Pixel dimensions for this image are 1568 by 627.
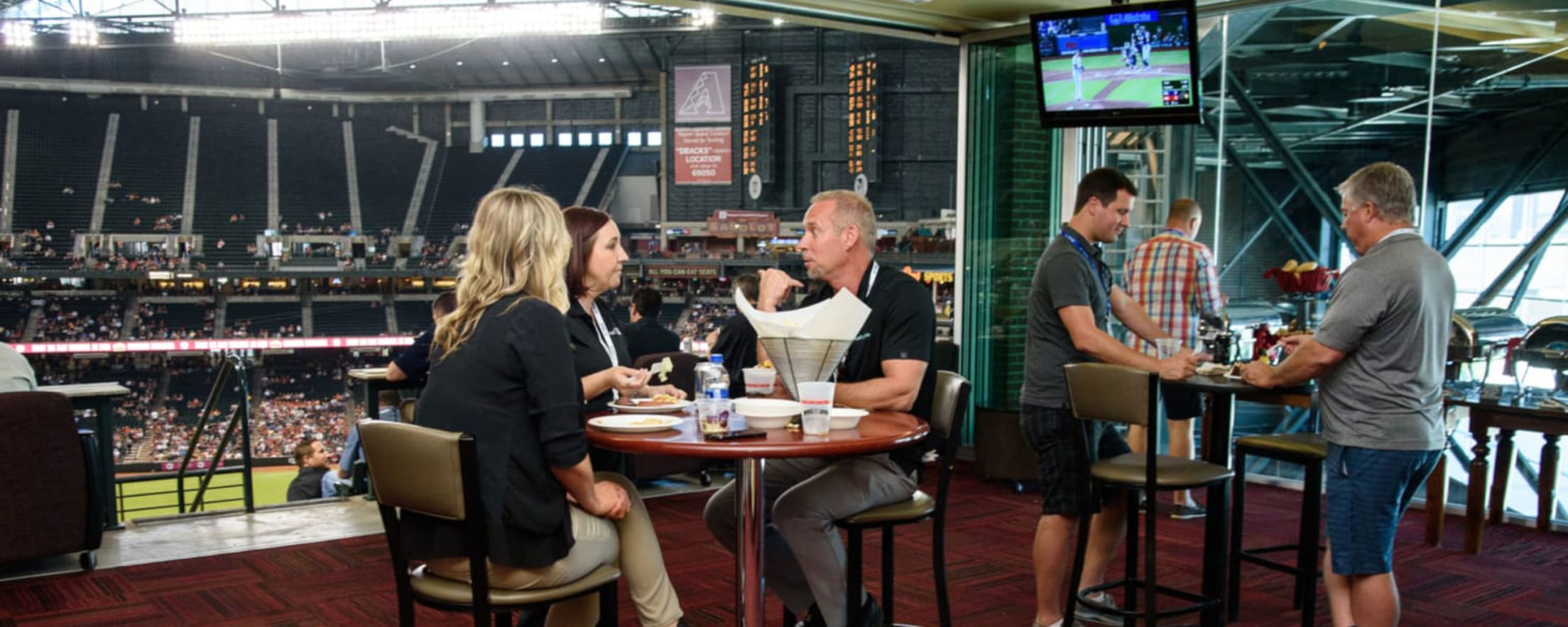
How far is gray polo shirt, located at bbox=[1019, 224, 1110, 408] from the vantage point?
2893 mm

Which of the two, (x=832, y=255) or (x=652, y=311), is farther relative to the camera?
(x=652, y=311)

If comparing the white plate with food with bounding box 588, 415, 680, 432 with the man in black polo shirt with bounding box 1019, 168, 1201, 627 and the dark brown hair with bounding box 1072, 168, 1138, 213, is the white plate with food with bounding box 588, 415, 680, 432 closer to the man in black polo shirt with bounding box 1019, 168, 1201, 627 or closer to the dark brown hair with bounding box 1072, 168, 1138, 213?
the man in black polo shirt with bounding box 1019, 168, 1201, 627

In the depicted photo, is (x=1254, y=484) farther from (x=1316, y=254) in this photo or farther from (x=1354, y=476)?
(x=1354, y=476)

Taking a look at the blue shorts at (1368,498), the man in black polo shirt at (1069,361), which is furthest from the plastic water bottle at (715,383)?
the blue shorts at (1368,498)

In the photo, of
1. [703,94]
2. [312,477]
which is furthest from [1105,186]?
[703,94]

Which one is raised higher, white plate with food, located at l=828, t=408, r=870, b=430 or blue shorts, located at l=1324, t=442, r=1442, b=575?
white plate with food, located at l=828, t=408, r=870, b=430

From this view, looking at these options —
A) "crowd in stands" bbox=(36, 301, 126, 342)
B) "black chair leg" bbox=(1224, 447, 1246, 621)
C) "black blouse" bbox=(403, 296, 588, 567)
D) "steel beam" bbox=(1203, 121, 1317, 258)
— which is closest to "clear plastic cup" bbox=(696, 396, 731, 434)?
"black blouse" bbox=(403, 296, 588, 567)

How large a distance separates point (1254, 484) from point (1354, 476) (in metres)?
3.00

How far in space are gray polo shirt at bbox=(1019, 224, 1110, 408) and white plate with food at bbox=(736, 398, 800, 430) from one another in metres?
1.05

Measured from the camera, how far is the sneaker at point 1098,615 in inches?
118

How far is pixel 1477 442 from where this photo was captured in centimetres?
394

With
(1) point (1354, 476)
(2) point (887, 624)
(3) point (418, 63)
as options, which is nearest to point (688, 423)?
(2) point (887, 624)

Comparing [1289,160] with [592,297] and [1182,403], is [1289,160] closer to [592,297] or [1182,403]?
→ [1182,403]

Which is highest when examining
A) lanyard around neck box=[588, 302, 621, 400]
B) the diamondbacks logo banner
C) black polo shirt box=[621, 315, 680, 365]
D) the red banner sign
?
the diamondbacks logo banner
